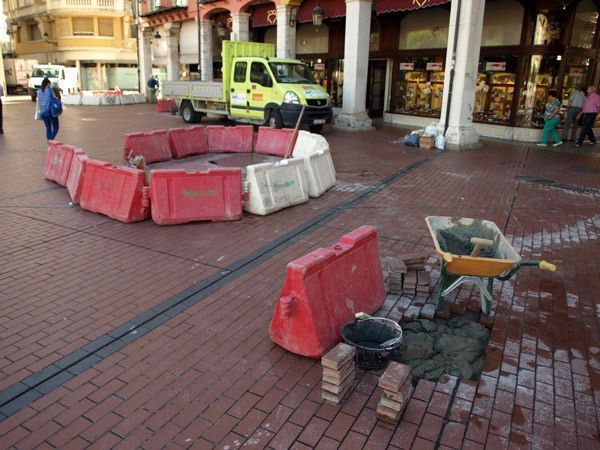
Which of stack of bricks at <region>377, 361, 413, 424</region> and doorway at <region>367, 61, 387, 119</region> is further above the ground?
doorway at <region>367, 61, 387, 119</region>

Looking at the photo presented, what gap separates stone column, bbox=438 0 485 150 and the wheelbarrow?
10667mm

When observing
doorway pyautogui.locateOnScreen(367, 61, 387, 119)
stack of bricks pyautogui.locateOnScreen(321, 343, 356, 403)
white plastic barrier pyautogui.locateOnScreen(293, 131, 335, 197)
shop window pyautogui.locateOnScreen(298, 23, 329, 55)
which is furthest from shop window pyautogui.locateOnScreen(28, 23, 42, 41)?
stack of bricks pyautogui.locateOnScreen(321, 343, 356, 403)

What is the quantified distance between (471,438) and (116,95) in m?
32.3

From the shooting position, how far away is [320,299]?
162 inches

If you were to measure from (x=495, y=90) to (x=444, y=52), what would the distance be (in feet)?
8.62

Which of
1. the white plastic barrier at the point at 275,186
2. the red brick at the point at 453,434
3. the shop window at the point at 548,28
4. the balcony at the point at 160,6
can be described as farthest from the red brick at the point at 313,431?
the balcony at the point at 160,6

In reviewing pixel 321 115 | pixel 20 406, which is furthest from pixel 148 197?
pixel 321 115

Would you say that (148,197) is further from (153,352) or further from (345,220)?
(153,352)

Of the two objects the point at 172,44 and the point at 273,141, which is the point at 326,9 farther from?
the point at 172,44

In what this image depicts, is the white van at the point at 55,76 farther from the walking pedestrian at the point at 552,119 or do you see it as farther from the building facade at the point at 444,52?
the walking pedestrian at the point at 552,119

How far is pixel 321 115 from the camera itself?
54.5 ft

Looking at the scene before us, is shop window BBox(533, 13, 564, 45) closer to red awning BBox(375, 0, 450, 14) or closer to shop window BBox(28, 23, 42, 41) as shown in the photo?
red awning BBox(375, 0, 450, 14)

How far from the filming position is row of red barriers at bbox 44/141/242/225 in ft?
24.2

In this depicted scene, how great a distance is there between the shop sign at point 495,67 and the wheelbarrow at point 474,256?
1422 centimetres
